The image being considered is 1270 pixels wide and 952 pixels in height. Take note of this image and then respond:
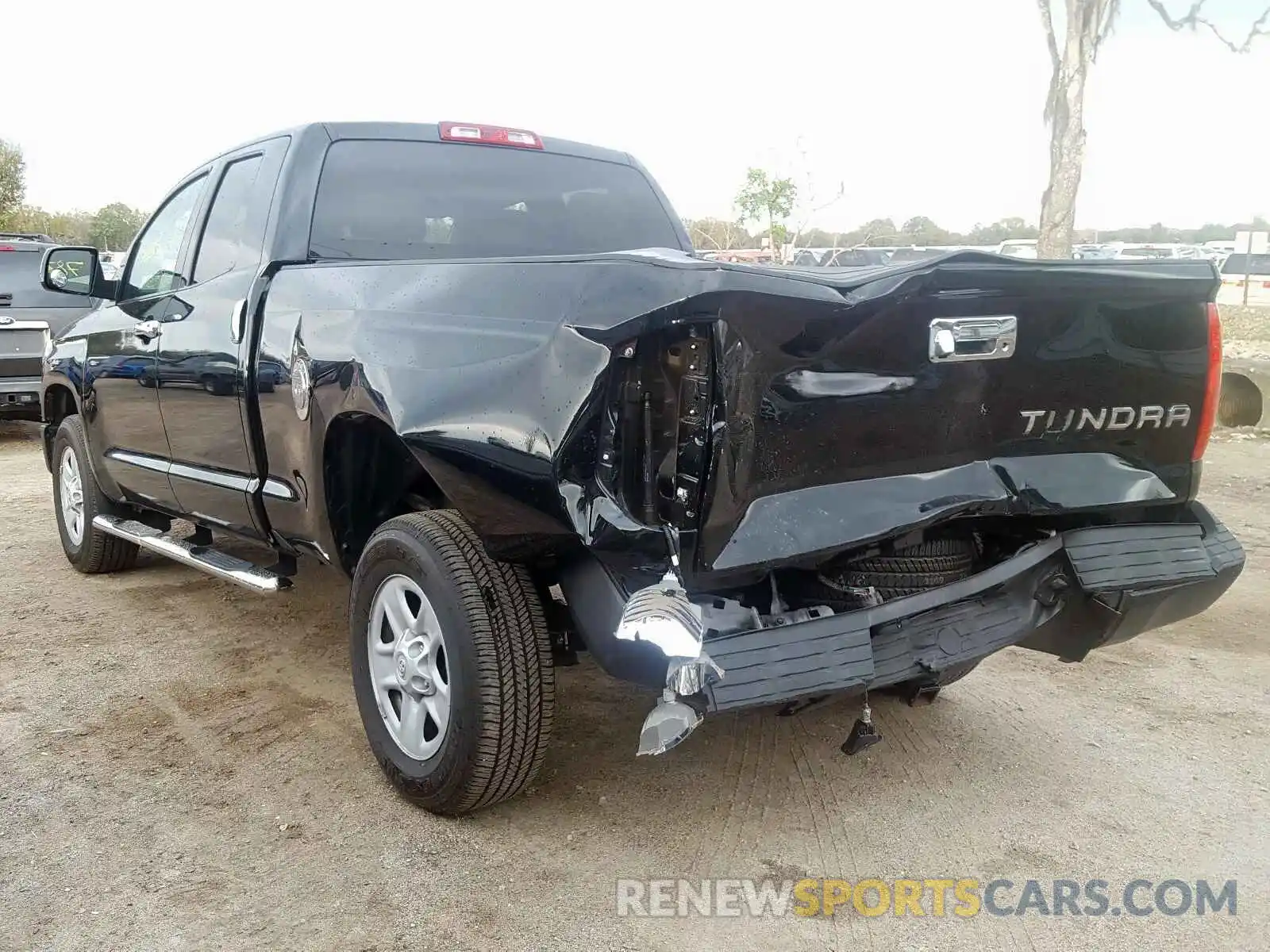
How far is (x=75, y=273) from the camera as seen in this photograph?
531cm

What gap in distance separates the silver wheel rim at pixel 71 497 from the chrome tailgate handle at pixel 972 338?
15.4 ft

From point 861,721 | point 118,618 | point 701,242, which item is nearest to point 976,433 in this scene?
point 861,721

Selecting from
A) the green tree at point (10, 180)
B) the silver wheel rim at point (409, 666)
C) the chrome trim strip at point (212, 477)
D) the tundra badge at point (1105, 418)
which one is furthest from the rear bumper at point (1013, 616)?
the green tree at point (10, 180)

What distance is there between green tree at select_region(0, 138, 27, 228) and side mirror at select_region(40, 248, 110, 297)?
2654 cm

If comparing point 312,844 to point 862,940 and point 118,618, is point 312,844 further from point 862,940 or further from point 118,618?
point 118,618

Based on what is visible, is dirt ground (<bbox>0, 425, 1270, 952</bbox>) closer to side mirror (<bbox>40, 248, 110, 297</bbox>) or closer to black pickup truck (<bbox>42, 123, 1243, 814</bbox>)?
black pickup truck (<bbox>42, 123, 1243, 814</bbox>)

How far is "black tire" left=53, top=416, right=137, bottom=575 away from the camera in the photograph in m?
5.54

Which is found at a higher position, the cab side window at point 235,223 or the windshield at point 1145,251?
the cab side window at point 235,223

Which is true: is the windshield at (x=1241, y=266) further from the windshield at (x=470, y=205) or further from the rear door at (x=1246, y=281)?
the windshield at (x=470, y=205)

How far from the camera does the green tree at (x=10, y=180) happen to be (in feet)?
93.6

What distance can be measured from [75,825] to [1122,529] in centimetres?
307

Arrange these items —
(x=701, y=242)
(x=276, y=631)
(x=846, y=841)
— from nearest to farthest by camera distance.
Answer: (x=846, y=841) < (x=276, y=631) < (x=701, y=242)

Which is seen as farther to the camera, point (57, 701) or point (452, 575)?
point (57, 701)

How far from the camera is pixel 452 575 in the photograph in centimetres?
293
